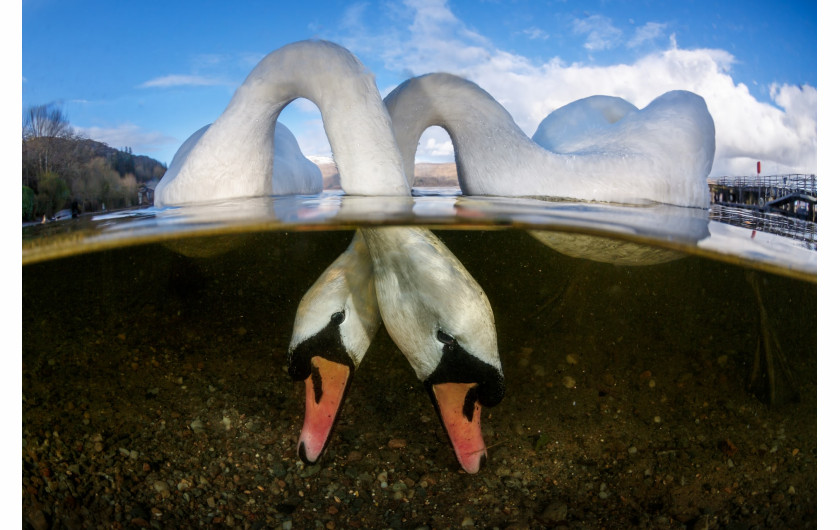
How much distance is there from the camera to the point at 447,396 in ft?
5.78

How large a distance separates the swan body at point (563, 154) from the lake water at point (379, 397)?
0.33 ft

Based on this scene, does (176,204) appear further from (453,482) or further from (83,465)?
(453,482)

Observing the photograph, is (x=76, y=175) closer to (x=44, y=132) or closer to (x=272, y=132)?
(x=44, y=132)

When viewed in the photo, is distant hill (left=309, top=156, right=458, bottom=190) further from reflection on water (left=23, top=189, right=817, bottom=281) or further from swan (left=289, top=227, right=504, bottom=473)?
swan (left=289, top=227, right=504, bottom=473)

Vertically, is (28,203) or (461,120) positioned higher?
(461,120)

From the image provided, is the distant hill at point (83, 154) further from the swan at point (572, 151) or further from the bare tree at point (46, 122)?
the swan at point (572, 151)

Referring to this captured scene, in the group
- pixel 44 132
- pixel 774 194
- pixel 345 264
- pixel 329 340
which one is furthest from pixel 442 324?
pixel 44 132

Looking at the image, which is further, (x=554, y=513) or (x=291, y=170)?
(x=291, y=170)

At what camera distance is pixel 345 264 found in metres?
1.95

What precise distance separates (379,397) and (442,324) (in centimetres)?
92

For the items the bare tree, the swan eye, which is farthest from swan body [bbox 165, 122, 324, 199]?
the swan eye

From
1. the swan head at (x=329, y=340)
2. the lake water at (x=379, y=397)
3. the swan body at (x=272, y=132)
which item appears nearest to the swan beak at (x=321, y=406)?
the swan head at (x=329, y=340)

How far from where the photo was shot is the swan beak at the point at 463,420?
5.72 ft

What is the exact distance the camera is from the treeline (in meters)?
1.53
